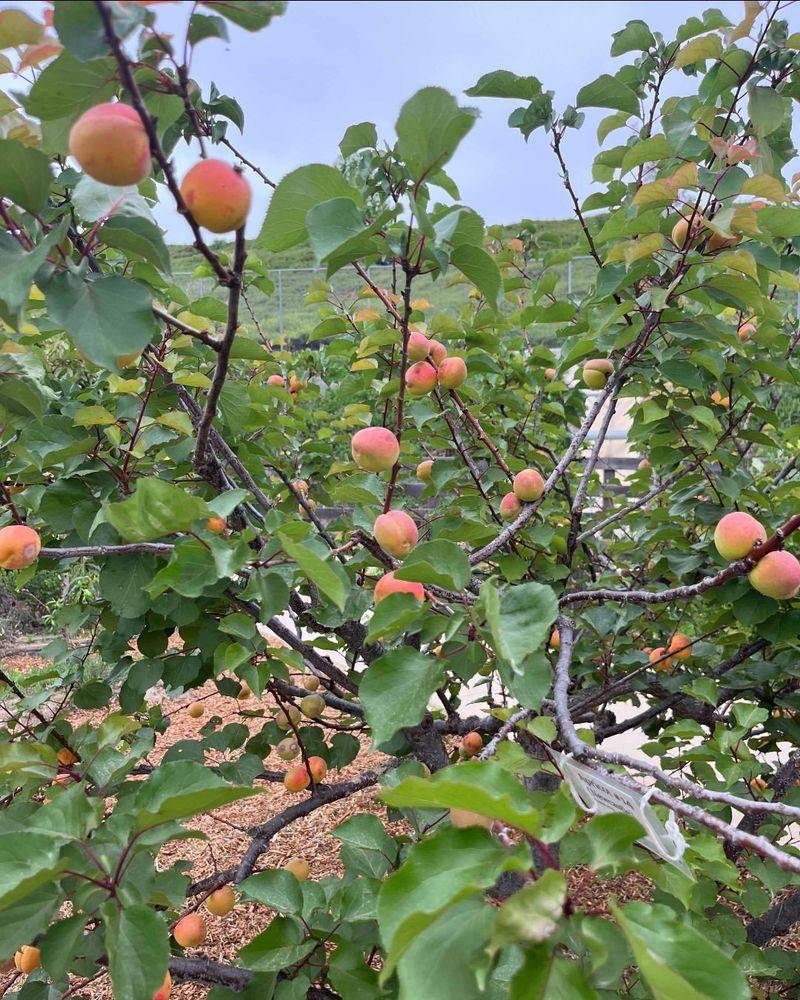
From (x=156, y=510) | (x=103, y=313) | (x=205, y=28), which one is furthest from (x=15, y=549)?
(x=205, y=28)

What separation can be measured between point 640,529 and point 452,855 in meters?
1.78

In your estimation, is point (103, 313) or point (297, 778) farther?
point (297, 778)

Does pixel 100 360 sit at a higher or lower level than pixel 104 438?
higher

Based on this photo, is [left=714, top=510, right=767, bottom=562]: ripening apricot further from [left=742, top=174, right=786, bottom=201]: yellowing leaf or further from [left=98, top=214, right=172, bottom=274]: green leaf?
[left=98, top=214, right=172, bottom=274]: green leaf

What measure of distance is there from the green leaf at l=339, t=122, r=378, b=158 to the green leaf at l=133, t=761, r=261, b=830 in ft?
2.63

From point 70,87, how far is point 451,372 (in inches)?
33.0

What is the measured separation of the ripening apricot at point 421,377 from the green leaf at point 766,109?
674 millimetres

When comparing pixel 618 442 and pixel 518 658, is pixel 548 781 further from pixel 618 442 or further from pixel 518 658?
pixel 618 442

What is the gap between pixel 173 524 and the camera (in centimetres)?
77

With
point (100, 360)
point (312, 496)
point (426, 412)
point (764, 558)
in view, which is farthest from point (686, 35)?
point (312, 496)

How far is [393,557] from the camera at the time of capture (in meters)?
1.07

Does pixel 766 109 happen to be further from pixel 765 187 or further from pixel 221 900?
pixel 221 900

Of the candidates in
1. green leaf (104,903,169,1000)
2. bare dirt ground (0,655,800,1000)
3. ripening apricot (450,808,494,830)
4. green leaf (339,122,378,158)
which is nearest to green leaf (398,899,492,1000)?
ripening apricot (450,808,494,830)

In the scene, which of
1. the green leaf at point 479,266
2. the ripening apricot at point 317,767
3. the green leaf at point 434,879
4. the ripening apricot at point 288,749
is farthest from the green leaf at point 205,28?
the ripening apricot at point 288,749
